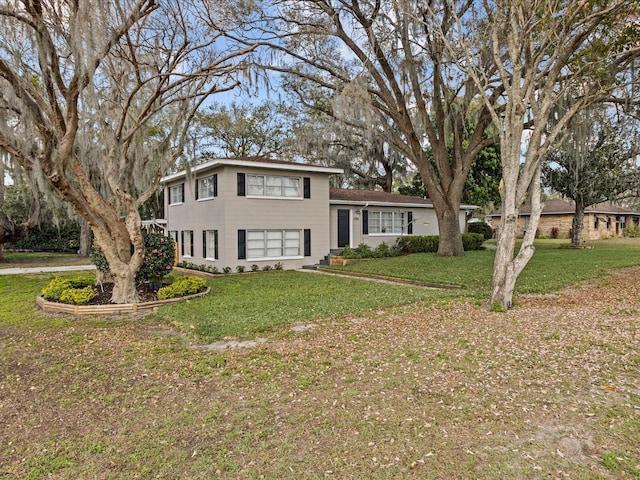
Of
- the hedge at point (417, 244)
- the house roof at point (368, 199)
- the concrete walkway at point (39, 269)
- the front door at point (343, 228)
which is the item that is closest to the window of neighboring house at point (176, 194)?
the concrete walkway at point (39, 269)

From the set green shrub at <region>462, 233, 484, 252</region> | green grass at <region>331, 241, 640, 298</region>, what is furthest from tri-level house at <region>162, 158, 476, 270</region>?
green shrub at <region>462, 233, 484, 252</region>

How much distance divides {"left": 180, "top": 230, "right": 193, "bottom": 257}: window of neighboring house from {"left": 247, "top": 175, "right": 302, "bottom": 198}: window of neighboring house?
426 cm

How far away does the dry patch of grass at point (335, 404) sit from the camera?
2.77m

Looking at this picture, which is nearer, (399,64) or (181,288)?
A: (181,288)

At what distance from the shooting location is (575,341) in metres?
5.18

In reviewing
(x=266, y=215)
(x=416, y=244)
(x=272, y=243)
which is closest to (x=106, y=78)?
(x=266, y=215)

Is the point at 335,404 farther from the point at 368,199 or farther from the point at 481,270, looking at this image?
the point at 368,199

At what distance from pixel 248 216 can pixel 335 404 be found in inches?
460

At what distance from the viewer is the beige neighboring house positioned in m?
30.4

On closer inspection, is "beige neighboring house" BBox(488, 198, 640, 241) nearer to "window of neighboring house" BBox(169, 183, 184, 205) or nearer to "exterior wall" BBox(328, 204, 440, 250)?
"exterior wall" BBox(328, 204, 440, 250)

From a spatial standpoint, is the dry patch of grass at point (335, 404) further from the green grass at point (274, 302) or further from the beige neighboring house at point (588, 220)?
the beige neighboring house at point (588, 220)

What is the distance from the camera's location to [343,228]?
17719 millimetres

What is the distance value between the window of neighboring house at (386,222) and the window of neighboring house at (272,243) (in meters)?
4.30

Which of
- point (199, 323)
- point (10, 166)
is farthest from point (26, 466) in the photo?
point (10, 166)
